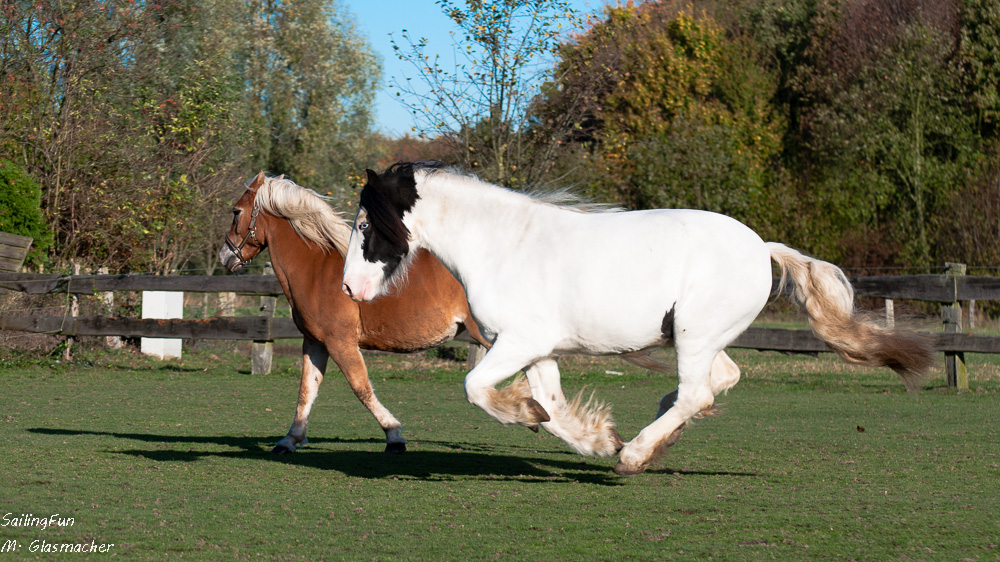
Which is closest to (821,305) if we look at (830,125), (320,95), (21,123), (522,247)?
(522,247)

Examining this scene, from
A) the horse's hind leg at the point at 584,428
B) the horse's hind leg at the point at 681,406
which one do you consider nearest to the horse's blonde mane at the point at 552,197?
the horse's hind leg at the point at 584,428

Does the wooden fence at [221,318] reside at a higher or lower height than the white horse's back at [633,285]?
lower

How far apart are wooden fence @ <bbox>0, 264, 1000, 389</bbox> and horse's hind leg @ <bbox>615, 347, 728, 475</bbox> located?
6.76m

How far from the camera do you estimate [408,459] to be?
20.6 feet

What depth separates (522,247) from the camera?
518cm

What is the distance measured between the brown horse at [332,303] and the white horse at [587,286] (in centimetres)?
139

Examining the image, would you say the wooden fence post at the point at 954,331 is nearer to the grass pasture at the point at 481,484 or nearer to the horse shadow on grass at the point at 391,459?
the grass pasture at the point at 481,484

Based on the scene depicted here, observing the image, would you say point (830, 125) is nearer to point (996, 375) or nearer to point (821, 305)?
point (996, 375)

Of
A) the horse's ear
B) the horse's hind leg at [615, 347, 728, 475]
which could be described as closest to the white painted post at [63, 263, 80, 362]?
the horse's ear

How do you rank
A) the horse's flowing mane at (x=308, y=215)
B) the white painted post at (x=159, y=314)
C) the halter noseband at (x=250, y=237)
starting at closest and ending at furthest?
the horse's flowing mane at (x=308, y=215) < the halter noseband at (x=250, y=237) < the white painted post at (x=159, y=314)

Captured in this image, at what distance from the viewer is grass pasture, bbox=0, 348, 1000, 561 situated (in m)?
3.76

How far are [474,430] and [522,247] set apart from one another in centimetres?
305

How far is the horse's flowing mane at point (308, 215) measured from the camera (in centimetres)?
695

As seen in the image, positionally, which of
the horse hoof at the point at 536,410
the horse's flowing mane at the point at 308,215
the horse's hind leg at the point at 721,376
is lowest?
the horse hoof at the point at 536,410
